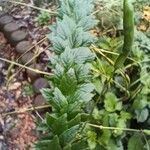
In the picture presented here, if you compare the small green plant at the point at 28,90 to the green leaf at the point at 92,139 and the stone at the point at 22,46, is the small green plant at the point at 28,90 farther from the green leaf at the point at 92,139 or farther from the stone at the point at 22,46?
the green leaf at the point at 92,139

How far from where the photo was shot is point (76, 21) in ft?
6.96

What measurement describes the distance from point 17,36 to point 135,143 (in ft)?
5.57

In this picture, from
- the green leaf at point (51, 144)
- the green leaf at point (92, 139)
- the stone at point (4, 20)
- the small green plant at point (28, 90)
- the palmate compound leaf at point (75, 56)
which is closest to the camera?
the green leaf at point (51, 144)

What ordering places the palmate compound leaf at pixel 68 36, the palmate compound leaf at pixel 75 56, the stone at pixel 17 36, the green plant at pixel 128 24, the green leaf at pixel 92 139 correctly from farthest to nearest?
the stone at pixel 17 36 → the green leaf at pixel 92 139 → the palmate compound leaf at pixel 68 36 → the palmate compound leaf at pixel 75 56 → the green plant at pixel 128 24

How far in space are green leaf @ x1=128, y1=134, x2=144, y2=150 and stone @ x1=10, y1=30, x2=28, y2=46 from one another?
5.31 feet

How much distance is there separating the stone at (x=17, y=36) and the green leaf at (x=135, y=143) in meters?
1.62

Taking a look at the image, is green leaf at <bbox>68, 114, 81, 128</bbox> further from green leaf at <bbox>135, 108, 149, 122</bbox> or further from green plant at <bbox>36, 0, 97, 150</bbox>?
green leaf at <bbox>135, 108, 149, 122</bbox>

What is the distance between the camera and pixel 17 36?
3.69m

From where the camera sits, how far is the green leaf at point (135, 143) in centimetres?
238

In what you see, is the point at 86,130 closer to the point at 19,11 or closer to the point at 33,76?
the point at 33,76

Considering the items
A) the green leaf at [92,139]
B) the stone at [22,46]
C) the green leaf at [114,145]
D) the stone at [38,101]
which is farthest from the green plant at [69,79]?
the stone at [22,46]

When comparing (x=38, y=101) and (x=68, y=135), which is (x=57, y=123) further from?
(x=38, y=101)

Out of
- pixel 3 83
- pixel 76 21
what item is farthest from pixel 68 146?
pixel 3 83

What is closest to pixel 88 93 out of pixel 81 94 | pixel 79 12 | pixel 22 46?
pixel 81 94
